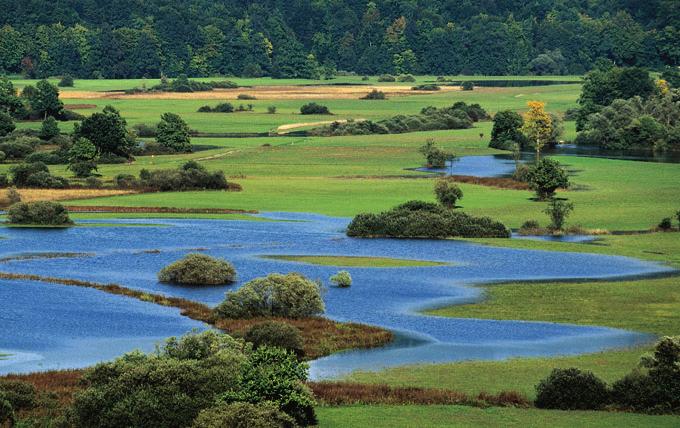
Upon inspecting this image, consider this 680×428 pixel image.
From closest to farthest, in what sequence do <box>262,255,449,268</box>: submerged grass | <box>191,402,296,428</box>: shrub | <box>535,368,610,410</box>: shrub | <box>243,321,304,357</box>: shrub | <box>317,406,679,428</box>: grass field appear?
<box>191,402,296,428</box>: shrub → <box>317,406,679,428</box>: grass field → <box>535,368,610,410</box>: shrub → <box>243,321,304,357</box>: shrub → <box>262,255,449,268</box>: submerged grass

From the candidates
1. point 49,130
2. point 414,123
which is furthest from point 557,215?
point 414,123

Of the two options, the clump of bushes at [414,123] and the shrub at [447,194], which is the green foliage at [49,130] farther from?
the shrub at [447,194]

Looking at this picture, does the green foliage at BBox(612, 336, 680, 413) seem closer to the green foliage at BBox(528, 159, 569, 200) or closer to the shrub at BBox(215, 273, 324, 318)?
the shrub at BBox(215, 273, 324, 318)

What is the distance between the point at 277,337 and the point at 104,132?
274 ft

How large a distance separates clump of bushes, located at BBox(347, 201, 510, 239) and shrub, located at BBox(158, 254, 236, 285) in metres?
19.1

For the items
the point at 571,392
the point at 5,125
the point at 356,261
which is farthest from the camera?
the point at 5,125

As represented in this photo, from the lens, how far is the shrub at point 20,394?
3991 centimetres

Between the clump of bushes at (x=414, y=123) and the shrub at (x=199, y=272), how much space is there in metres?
104

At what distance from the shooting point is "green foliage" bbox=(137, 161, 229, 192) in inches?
4365

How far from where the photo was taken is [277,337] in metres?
50.5

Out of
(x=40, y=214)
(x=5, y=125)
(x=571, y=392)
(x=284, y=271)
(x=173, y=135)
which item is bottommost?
(x=284, y=271)

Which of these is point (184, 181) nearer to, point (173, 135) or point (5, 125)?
point (173, 135)

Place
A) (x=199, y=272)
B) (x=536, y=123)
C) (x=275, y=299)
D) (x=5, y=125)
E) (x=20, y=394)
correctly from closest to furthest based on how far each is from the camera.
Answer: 1. (x=20, y=394)
2. (x=275, y=299)
3. (x=199, y=272)
4. (x=536, y=123)
5. (x=5, y=125)

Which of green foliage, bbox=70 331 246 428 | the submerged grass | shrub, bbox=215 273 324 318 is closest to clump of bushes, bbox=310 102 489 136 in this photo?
the submerged grass
